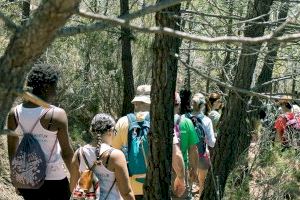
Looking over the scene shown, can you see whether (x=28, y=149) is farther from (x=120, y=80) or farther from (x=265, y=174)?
(x=120, y=80)

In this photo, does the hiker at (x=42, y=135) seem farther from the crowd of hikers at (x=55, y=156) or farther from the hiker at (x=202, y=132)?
the hiker at (x=202, y=132)

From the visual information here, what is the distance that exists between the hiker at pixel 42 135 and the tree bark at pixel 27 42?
8.79 ft

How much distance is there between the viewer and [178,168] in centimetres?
529

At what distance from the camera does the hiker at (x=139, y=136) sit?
480 cm

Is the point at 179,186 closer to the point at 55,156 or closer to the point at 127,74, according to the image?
the point at 55,156

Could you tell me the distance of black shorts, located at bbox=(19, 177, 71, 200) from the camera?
4152mm

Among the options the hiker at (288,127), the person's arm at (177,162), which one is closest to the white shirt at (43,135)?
the person's arm at (177,162)

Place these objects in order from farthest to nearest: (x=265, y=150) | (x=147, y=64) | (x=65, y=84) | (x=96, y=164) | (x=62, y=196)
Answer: (x=147, y=64)
(x=65, y=84)
(x=265, y=150)
(x=62, y=196)
(x=96, y=164)

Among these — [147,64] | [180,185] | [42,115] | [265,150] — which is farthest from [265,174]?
[147,64]

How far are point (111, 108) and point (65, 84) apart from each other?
129cm

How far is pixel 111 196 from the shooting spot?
13.4 feet

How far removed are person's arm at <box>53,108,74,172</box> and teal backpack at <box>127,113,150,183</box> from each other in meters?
0.68

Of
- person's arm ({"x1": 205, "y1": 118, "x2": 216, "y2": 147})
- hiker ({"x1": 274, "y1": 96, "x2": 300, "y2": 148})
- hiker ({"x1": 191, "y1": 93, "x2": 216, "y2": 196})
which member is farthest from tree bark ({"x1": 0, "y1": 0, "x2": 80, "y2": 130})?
hiker ({"x1": 274, "y1": 96, "x2": 300, "y2": 148})

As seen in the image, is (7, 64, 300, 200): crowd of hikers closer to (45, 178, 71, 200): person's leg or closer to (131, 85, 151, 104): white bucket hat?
(45, 178, 71, 200): person's leg
